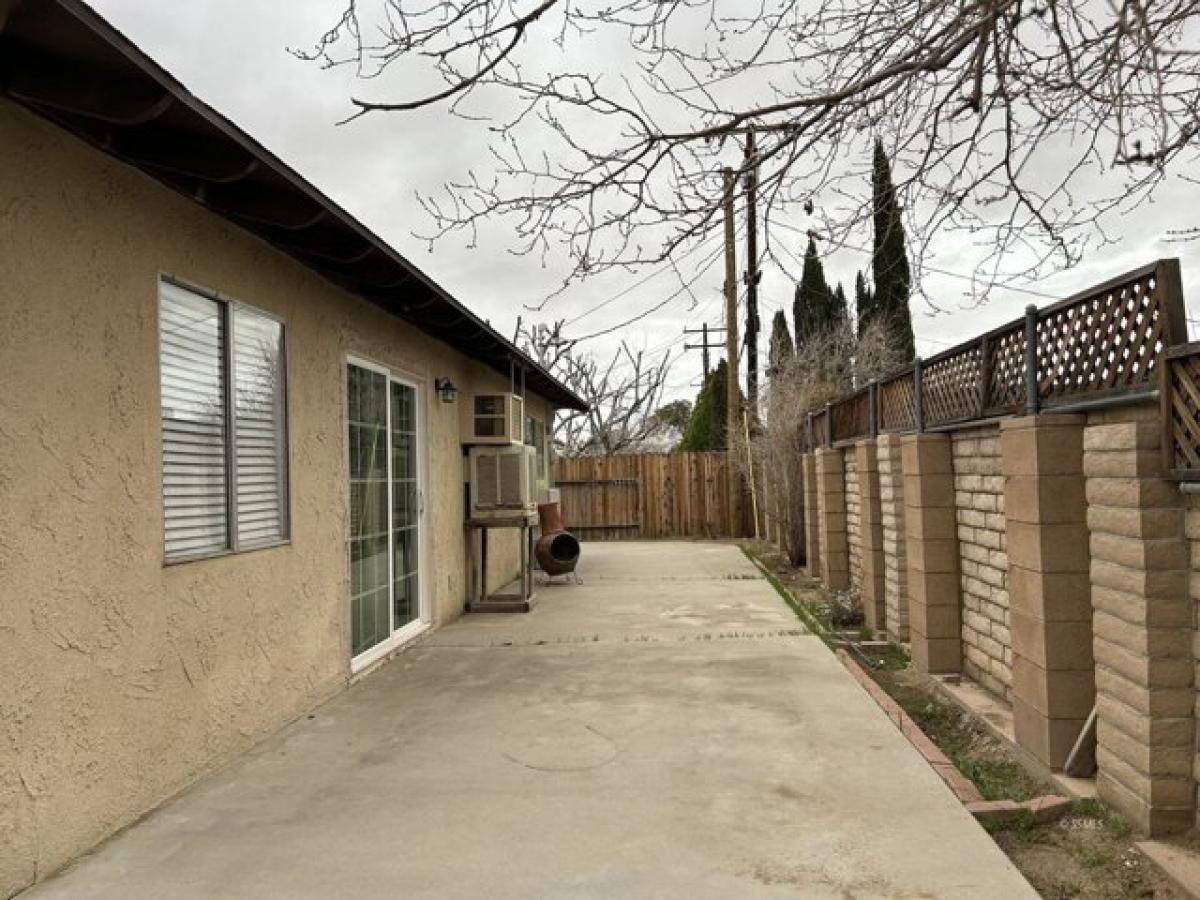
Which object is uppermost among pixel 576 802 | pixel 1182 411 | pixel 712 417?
pixel 712 417

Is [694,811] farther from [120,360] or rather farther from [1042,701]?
[120,360]

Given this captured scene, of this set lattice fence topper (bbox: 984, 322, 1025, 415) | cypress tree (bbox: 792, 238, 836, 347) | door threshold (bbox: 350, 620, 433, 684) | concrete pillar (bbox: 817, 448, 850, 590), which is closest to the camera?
lattice fence topper (bbox: 984, 322, 1025, 415)

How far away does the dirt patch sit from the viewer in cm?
314

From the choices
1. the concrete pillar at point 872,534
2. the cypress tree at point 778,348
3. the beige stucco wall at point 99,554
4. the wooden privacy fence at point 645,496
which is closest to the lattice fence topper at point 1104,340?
the concrete pillar at point 872,534

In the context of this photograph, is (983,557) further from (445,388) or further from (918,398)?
(445,388)

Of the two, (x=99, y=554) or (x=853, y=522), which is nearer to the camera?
(x=99, y=554)

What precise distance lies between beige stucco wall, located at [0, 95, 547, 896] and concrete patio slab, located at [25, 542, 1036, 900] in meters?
0.24

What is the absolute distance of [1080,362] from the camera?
3.98 metres

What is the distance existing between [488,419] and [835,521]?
4.08 m

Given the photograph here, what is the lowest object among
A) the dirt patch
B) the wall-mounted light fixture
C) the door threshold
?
the dirt patch

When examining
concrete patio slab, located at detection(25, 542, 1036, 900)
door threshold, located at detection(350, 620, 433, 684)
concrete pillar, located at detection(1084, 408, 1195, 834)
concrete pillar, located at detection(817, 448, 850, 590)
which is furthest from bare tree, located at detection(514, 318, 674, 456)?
concrete pillar, located at detection(1084, 408, 1195, 834)

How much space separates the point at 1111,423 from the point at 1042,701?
4.48 feet

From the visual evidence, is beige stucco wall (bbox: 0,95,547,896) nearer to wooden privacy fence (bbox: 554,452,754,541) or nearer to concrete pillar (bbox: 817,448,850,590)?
concrete pillar (bbox: 817,448,850,590)

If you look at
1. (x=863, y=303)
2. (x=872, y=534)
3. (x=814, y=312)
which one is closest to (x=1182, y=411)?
(x=872, y=534)
